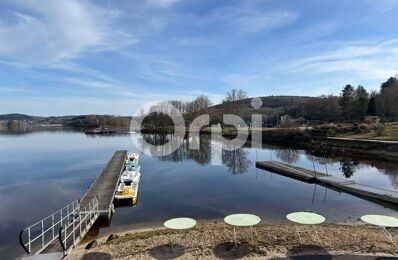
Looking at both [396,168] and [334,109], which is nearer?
[396,168]

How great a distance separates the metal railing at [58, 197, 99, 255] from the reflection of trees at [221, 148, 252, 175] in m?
18.7

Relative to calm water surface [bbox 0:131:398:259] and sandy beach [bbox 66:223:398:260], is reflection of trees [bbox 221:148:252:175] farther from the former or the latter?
A: sandy beach [bbox 66:223:398:260]

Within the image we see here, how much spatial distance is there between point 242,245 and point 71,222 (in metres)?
8.89

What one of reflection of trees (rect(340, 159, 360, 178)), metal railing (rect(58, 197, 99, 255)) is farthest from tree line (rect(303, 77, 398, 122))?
metal railing (rect(58, 197, 99, 255))

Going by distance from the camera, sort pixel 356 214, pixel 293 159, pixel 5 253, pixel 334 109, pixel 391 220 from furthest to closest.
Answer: pixel 334 109
pixel 293 159
pixel 356 214
pixel 5 253
pixel 391 220

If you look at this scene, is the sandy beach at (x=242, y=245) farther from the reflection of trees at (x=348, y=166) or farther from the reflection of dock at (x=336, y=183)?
the reflection of trees at (x=348, y=166)

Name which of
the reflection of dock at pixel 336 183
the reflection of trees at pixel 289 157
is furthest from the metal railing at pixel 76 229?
the reflection of trees at pixel 289 157

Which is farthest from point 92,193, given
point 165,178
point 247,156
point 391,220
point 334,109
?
point 334,109

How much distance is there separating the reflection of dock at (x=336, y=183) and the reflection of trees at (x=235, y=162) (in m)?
2.72

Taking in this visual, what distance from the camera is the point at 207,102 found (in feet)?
379

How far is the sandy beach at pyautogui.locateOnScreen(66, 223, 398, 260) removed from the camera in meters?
11.0

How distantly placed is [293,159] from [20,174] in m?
32.7

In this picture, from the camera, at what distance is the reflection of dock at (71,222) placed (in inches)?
480

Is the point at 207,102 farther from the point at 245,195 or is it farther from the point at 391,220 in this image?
the point at 391,220
